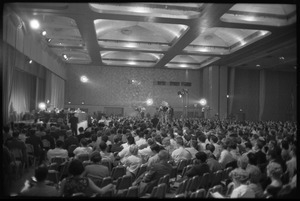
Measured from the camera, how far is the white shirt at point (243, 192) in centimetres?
439

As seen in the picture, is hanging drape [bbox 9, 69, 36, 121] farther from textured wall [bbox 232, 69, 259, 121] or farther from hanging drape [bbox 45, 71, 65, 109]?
textured wall [bbox 232, 69, 259, 121]

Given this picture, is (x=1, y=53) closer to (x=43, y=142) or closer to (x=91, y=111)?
(x=43, y=142)

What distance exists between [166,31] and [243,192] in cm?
1586

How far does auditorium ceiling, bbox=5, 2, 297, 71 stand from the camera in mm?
13422

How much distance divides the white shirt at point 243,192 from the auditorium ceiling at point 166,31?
3212mm

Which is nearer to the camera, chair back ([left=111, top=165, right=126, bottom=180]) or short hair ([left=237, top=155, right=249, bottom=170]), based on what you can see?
short hair ([left=237, top=155, right=249, bottom=170])

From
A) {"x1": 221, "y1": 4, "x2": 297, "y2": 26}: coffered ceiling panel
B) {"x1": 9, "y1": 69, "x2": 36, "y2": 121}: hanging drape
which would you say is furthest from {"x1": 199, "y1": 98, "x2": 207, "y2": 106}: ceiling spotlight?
{"x1": 9, "y1": 69, "x2": 36, "y2": 121}: hanging drape

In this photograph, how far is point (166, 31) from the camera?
1914 centimetres

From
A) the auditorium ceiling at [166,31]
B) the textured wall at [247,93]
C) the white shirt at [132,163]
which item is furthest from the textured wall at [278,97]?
the white shirt at [132,163]

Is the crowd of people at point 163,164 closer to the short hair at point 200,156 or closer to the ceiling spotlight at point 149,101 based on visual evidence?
the short hair at point 200,156

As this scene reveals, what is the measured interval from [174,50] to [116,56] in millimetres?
8674

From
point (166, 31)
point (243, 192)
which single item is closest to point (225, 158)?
point (243, 192)

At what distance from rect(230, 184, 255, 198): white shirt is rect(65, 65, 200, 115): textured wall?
89.2 ft

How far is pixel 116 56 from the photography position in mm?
28906
